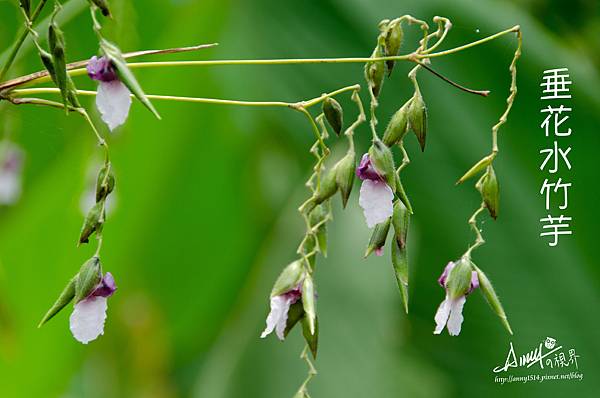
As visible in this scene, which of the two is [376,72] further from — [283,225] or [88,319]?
[283,225]

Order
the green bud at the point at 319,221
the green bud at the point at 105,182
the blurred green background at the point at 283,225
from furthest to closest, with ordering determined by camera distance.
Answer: the blurred green background at the point at 283,225
the green bud at the point at 319,221
the green bud at the point at 105,182

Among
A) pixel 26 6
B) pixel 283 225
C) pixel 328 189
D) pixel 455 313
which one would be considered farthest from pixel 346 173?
pixel 283 225

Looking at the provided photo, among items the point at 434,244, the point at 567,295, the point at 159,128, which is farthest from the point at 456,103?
the point at 159,128

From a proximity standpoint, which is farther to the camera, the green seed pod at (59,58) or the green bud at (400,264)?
the green bud at (400,264)

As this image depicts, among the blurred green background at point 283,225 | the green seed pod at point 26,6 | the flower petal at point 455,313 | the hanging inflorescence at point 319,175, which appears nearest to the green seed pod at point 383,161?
the hanging inflorescence at point 319,175

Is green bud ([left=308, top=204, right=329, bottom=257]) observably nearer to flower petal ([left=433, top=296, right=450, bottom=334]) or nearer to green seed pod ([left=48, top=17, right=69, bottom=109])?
flower petal ([left=433, top=296, right=450, bottom=334])

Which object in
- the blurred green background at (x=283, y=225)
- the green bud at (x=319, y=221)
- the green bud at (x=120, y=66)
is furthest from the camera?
the blurred green background at (x=283, y=225)

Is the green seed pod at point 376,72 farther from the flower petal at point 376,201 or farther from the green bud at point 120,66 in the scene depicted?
the green bud at point 120,66
